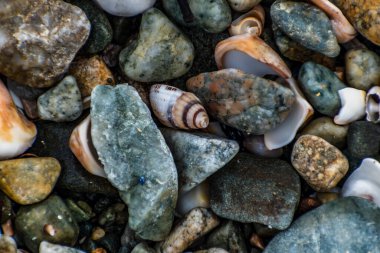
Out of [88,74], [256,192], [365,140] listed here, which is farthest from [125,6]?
[365,140]

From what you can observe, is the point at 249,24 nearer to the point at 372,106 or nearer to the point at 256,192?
the point at 372,106

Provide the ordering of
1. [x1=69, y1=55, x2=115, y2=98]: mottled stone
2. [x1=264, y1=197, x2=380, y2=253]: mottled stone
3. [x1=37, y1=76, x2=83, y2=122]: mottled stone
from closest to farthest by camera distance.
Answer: [x1=264, y1=197, x2=380, y2=253]: mottled stone < [x1=37, y1=76, x2=83, y2=122]: mottled stone < [x1=69, y1=55, x2=115, y2=98]: mottled stone

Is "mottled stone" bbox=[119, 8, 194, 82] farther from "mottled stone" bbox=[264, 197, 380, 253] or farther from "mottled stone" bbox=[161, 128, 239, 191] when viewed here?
"mottled stone" bbox=[264, 197, 380, 253]

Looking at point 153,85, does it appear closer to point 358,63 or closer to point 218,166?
point 218,166

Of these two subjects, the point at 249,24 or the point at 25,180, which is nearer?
the point at 25,180

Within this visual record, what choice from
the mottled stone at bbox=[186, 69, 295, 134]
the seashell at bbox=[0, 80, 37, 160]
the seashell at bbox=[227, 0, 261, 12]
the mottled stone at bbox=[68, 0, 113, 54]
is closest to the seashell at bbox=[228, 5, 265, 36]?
the seashell at bbox=[227, 0, 261, 12]

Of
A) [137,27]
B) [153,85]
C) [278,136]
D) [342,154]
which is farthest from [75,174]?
[342,154]
